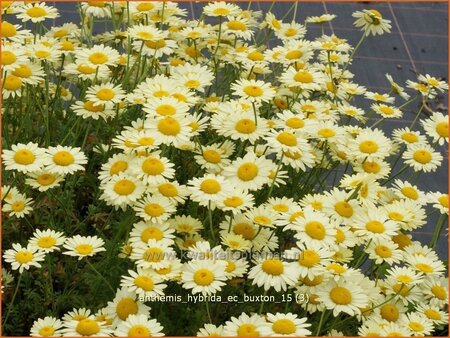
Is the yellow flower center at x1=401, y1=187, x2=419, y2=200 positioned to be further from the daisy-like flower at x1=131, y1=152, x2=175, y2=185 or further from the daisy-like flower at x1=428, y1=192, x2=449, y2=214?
the daisy-like flower at x1=131, y1=152, x2=175, y2=185

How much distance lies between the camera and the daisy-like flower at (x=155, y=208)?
1.97 m

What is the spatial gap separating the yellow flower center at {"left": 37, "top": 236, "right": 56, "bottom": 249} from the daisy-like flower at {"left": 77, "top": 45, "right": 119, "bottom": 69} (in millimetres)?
603

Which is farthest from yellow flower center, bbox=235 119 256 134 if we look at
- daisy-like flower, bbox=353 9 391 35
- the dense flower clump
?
daisy-like flower, bbox=353 9 391 35

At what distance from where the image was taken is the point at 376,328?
6.30 ft

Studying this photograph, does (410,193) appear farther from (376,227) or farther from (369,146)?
(376,227)

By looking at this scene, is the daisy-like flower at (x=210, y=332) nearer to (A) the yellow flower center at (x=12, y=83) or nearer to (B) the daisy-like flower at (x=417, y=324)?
(B) the daisy-like flower at (x=417, y=324)

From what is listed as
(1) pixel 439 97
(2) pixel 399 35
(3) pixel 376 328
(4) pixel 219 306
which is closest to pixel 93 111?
(4) pixel 219 306

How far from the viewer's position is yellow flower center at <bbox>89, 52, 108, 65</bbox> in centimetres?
241

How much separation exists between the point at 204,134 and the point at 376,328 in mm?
924

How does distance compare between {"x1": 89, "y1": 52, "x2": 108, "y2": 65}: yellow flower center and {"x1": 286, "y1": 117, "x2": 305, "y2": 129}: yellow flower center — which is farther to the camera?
{"x1": 89, "y1": 52, "x2": 108, "y2": 65}: yellow flower center

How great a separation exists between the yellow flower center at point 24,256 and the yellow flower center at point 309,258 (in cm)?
65

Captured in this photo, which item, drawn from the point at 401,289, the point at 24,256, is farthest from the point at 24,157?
the point at 401,289

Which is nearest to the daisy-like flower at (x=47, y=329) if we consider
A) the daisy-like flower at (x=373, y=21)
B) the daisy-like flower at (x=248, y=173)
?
the daisy-like flower at (x=248, y=173)

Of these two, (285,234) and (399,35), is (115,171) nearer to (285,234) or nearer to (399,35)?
(285,234)
